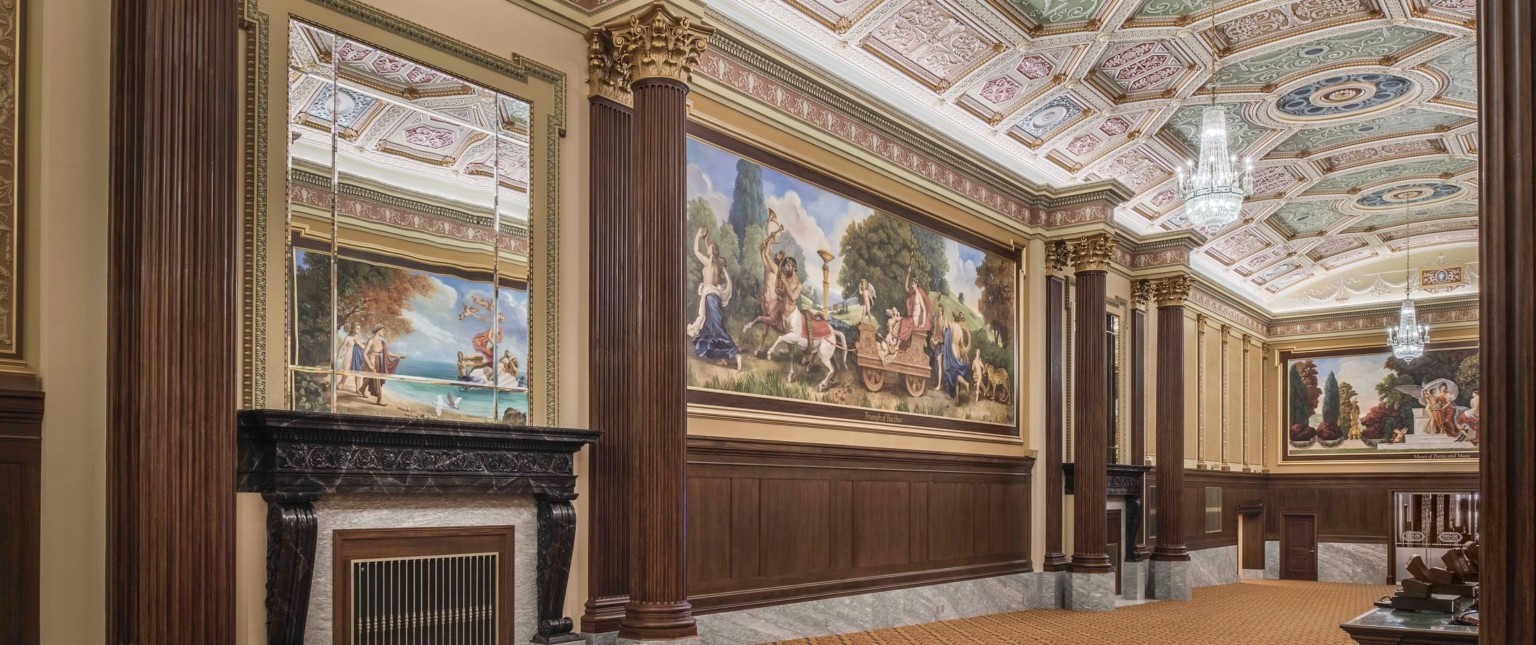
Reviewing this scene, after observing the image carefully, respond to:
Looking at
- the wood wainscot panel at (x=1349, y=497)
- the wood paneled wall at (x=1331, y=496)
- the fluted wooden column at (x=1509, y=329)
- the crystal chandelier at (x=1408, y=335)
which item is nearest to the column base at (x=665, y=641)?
the fluted wooden column at (x=1509, y=329)

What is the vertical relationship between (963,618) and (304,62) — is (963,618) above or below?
below

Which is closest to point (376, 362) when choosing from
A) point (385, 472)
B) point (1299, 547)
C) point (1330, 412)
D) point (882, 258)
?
point (385, 472)

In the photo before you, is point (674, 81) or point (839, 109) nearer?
point (674, 81)

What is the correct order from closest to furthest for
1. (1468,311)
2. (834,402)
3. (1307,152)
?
1. (834,402)
2. (1307,152)
3. (1468,311)

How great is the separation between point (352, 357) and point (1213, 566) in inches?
738

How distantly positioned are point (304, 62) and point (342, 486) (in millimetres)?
2487

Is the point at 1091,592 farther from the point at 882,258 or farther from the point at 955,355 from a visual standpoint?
the point at 882,258

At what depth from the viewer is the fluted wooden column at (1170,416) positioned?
18.0 metres

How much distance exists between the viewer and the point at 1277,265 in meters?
23.5

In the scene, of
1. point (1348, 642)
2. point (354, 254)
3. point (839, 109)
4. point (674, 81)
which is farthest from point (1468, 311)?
point (354, 254)

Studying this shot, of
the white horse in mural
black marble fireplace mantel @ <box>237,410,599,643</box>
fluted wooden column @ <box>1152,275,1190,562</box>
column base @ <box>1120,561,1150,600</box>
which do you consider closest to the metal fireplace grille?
black marble fireplace mantel @ <box>237,410,599,643</box>

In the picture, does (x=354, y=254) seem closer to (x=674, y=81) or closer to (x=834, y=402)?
(x=674, y=81)

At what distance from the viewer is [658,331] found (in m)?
7.89

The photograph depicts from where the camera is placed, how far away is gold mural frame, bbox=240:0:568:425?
6.27m
